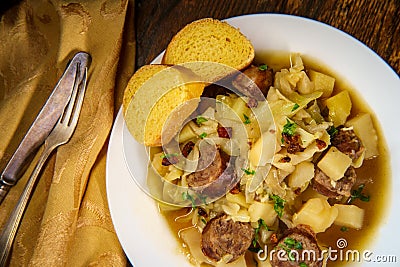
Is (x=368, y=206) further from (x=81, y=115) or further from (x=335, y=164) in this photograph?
(x=81, y=115)

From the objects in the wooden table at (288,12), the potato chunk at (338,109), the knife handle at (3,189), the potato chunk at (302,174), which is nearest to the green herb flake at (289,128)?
the potato chunk at (302,174)

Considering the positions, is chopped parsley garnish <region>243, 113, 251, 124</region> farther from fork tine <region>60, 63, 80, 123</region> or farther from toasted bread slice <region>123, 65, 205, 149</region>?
fork tine <region>60, 63, 80, 123</region>

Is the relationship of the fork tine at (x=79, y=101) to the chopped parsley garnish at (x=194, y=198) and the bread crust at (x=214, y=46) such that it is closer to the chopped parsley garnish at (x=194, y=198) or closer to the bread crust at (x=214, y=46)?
the bread crust at (x=214, y=46)

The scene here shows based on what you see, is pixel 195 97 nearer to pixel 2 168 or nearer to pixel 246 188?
pixel 246 188

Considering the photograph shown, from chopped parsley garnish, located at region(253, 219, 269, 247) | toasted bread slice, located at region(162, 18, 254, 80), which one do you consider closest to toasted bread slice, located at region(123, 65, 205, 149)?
toasted bread slice, located at region(162, 18, 254, 80)

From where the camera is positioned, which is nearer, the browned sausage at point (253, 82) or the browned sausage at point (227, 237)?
the browned sausage at point (227, 237)
